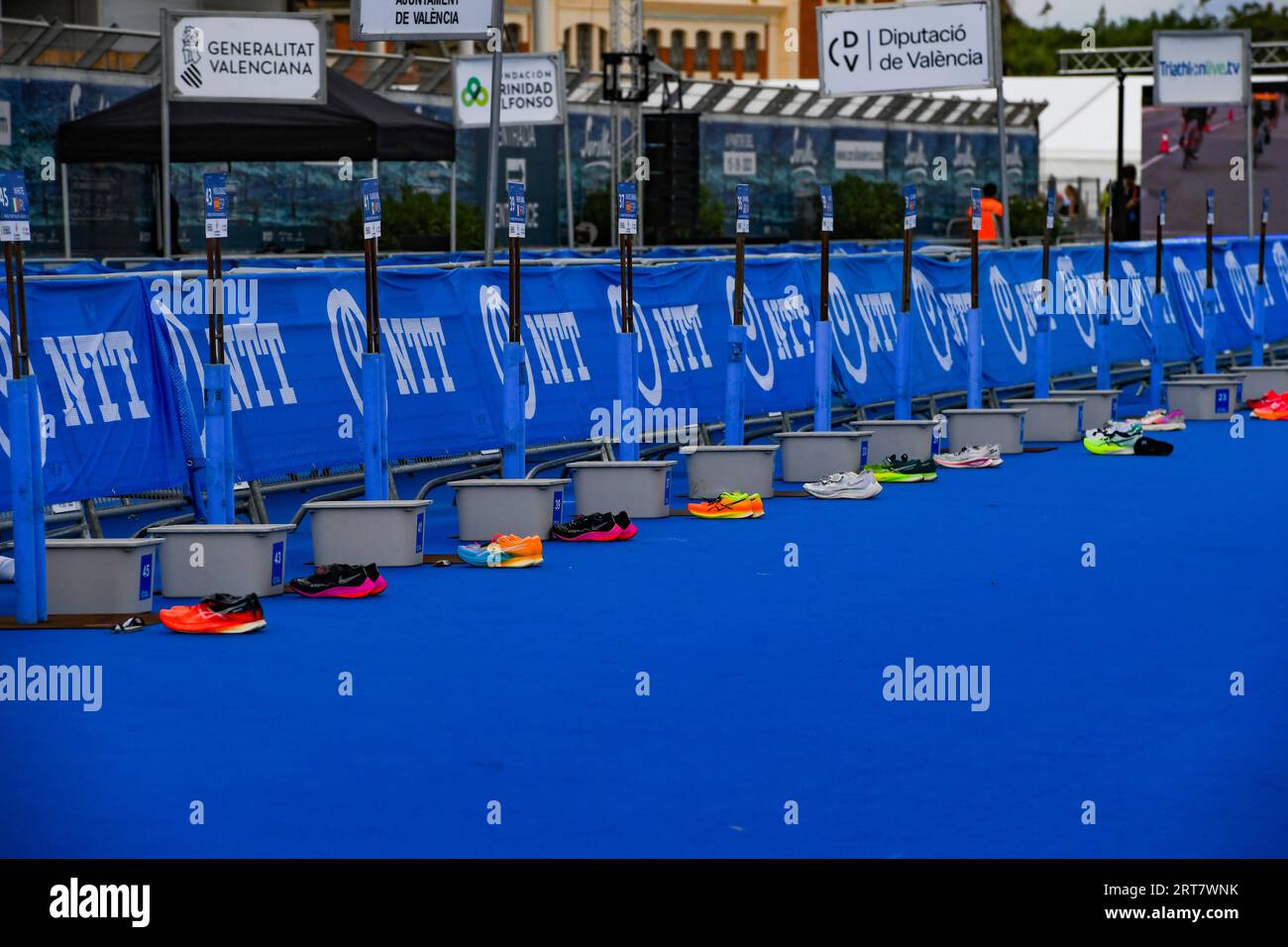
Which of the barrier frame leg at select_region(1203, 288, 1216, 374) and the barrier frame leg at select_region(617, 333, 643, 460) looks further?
the barrier frame leg at select_region(1203, 288, 1216, 374)

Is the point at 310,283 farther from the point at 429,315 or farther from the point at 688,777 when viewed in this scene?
the point at 688,777

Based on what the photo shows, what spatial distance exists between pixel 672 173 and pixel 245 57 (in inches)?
747

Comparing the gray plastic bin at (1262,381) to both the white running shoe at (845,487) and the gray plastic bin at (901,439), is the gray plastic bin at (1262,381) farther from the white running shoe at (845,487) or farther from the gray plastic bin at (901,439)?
the white running shoe at (845,487)

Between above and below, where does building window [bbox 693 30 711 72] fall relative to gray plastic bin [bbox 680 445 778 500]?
above

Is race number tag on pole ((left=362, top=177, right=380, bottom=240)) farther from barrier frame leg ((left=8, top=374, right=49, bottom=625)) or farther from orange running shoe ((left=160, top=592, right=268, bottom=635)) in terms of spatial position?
orange running shoe ((left=160, top=592, right=268, bottom=635))

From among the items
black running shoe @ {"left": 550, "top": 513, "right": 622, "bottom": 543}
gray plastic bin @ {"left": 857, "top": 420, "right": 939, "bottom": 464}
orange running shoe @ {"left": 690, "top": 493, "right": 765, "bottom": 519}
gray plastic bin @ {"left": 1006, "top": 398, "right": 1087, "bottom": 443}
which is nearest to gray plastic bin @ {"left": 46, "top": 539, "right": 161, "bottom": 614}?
black running shoe @ {"left": 550, "top": 513, "right": 622, "bottom": 543}

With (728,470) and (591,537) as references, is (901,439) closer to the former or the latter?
(728,470)

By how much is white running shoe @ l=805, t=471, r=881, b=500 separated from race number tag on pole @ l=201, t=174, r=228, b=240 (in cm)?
597

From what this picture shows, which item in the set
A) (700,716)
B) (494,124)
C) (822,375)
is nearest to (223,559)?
(700,716)

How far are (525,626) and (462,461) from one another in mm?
5693

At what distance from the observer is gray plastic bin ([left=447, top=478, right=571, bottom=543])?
14.0 meters

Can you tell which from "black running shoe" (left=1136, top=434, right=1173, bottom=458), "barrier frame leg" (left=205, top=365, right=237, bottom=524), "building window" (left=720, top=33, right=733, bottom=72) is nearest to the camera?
"barrier frame leg" (left=205, top=365, right=237, bottom=524)

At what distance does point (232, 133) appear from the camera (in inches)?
938

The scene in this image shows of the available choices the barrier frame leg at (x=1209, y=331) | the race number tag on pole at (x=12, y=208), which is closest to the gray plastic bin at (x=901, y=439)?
the barrier frame leg at (x=1209, y=331)
